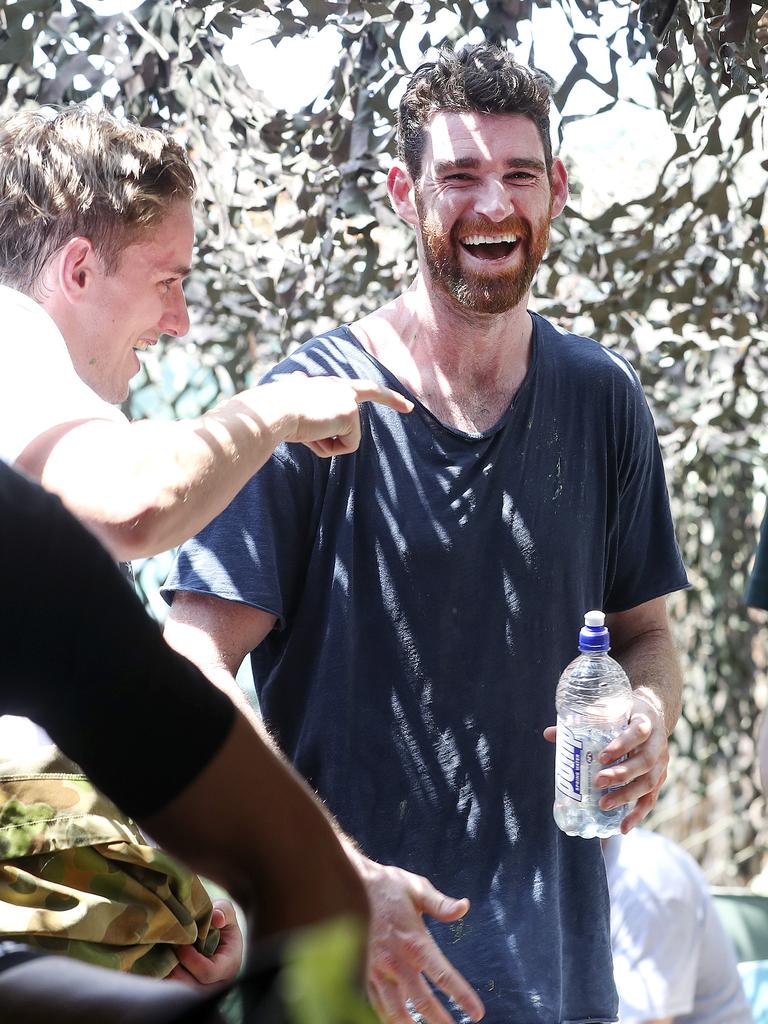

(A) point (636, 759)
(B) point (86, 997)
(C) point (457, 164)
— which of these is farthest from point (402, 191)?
(B) point (86, 997)

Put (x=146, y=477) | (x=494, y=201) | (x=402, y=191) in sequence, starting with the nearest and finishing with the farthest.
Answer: (x=146, y=477)
(x=494, y=201)
(x=402, y=191)

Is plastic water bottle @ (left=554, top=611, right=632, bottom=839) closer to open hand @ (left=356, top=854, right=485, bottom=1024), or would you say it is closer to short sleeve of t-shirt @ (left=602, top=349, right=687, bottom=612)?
short sleeve of t-shirt @ (left=602, top=349, right=687, bottom=612)

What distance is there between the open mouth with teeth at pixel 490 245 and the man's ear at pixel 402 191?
5.6 inches

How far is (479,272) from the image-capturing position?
2.11 metres

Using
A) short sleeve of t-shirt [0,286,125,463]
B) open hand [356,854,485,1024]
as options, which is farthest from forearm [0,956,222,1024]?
open hand [356,854,485,1024]

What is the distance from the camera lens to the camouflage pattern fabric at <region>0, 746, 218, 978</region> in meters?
1.37

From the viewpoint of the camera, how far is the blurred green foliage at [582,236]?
2.73 metres

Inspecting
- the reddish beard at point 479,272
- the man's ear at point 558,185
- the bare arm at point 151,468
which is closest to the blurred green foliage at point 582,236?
the man's ear at point 558,185

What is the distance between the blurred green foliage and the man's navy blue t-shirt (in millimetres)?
872

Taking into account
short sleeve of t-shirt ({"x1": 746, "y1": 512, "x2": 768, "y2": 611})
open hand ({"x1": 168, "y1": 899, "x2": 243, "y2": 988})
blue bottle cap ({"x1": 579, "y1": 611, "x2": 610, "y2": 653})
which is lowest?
open hand ({"x1": 168, "y1": 899, "x2": 243, "y2": 988})

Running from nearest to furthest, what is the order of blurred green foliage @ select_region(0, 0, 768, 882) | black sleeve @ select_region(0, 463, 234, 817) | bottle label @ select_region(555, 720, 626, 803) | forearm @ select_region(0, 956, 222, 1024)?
forearm @ select_region(0, 956, 222, 1024) → black sleeve @ select_region(0, 463, 234, 817) → bottle label @ select_region(555, 720, 626, 803) → blurred green foliage @ select_region(0, 0, 768, 882)

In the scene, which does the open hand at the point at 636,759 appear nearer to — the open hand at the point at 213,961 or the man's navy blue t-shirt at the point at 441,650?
the man's navy blue t-shirt at the point at 441,650

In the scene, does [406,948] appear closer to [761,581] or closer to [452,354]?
[452,354]

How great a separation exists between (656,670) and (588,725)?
0.31 metres
